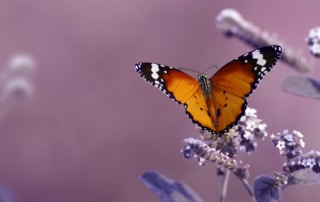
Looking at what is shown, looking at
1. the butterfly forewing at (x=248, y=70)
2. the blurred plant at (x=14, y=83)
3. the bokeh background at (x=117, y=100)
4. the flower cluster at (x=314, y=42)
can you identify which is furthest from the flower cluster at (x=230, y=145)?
the bokeh background at (x=117, y=100)

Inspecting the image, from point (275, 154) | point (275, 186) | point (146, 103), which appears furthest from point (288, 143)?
point (146, 103)

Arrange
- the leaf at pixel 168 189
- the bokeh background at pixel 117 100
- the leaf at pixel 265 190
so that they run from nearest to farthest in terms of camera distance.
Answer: the leaf at pixel 265 190, the leaf at pixel 168 189, the bokeh background at pixel 117 100

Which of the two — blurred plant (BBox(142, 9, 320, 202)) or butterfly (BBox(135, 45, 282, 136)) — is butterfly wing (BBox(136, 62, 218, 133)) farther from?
blurred plant (BBox(142, 9, 320, 202))

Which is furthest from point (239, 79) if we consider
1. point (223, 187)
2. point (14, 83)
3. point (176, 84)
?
point (14, 83)

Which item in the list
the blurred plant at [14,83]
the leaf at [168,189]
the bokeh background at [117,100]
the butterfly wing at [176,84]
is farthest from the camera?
the bokeh background at [117,100]

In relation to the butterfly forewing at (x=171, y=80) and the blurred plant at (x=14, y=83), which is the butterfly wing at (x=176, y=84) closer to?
the butterfly forewing at (x=171, y=80)

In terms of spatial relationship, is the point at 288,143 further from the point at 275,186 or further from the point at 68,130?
the point at 68,130
